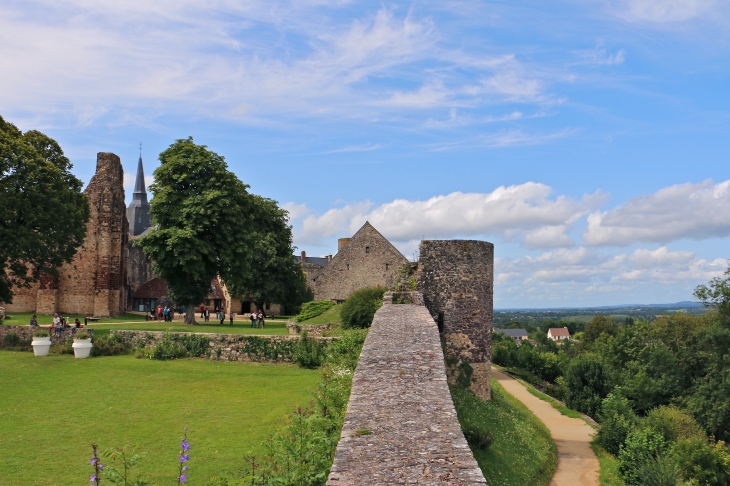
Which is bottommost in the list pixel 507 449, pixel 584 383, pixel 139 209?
pixel 584 383

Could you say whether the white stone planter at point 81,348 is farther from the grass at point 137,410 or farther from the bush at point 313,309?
the bush at point 313,309

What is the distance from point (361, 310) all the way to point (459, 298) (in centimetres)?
473

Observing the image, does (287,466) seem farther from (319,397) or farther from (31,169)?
(31,169)

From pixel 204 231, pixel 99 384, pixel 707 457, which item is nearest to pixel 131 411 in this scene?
pixel 99 384

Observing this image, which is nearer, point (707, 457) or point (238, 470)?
point (238, 470)

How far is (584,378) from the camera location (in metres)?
35.9

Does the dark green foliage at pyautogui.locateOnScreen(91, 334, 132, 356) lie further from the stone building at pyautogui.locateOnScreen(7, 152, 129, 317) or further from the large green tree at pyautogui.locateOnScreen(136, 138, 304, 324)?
the stone building at pyautogui.locateOnScreen(7, 152, 129, 317)

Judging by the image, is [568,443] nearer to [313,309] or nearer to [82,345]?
[313,309]

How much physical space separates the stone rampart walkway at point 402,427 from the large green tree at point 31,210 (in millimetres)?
25210

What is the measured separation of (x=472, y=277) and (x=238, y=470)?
34.4 ft

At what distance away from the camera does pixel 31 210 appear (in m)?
28.7

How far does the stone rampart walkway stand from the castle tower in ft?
282

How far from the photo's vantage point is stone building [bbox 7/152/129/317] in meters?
40.5

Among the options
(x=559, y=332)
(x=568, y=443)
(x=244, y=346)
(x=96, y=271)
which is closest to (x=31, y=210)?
(x=96, y=271)
